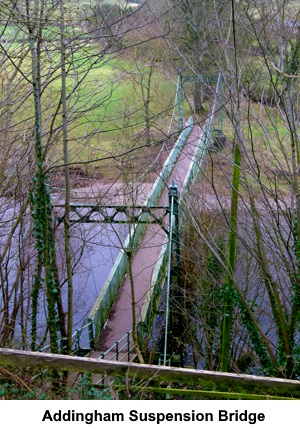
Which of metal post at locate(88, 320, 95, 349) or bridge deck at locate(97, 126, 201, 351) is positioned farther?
bridge deck at locate(97, 126, 201, 351)

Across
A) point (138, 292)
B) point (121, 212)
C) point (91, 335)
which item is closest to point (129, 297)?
point (138, 292)

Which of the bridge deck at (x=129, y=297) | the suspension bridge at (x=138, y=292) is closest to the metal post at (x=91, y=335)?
the suspension bridge at (x=138, y=292)

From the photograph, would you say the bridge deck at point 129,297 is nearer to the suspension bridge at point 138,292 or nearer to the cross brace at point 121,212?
the suspension bridge at point 138,292

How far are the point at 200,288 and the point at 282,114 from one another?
522 centimetres

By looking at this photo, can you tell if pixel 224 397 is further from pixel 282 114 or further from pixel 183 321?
pixel 183 321

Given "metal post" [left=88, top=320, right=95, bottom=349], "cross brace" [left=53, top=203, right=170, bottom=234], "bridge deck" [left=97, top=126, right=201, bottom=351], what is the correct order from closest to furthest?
1. "cross brace" [left=53, top=203, right=170, bottom=234]
2. "metal post" [left=88, top=320, right=95, bottom=349]
3. "bridge deck" [left=97, top=126, right=201, bottom=351]

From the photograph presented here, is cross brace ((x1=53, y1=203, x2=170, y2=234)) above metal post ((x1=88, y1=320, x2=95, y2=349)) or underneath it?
above

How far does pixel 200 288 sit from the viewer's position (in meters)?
11.1

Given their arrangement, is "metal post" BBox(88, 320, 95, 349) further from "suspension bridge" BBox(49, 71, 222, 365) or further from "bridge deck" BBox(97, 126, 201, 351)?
"bridge deck" BBox(97, 126, 201, 351)

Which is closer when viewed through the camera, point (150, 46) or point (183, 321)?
point (183, 321)

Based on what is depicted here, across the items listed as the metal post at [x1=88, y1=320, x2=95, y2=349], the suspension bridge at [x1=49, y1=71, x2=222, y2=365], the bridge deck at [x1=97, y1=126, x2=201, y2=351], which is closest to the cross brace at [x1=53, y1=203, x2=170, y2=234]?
the suspension bridge at [x1=49, y1=71, x2=222, y2=365]

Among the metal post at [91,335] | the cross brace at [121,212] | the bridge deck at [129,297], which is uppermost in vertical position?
the cross brace at [121,212]

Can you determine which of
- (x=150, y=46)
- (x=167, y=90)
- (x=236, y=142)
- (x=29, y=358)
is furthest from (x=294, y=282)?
(x=167, y=90)
